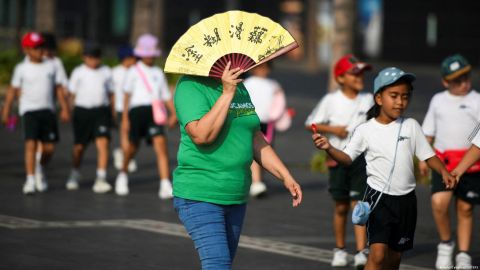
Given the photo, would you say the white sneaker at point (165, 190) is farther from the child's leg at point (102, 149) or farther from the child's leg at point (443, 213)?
the child's leg at point (443, 213)

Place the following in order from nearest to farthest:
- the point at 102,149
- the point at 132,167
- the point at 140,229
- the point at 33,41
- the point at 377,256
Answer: the point at 377,256 < the point at 140,229 < the point at 33,41 < the point at 102,149 < the point at 132,167

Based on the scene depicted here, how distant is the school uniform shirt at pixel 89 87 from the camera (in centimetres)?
1509

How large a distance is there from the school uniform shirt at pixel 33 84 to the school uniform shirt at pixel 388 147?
267 inches

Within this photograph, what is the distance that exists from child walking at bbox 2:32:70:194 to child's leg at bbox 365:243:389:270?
685 cm

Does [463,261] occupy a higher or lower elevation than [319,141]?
lower

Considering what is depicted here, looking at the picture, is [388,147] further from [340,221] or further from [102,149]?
[102,149]

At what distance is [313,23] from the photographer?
152 feet

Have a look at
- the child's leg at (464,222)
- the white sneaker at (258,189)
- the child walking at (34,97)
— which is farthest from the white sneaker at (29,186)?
the child's leg at (464,222)

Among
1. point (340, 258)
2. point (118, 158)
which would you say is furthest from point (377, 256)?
point (118, 158)

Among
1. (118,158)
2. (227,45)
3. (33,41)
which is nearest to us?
(227,45)

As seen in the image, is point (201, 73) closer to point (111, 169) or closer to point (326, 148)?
point (326, 148)

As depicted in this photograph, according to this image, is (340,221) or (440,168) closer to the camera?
(440,168)

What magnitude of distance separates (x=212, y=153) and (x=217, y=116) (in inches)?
11.2

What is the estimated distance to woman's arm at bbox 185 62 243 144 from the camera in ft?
21.7
